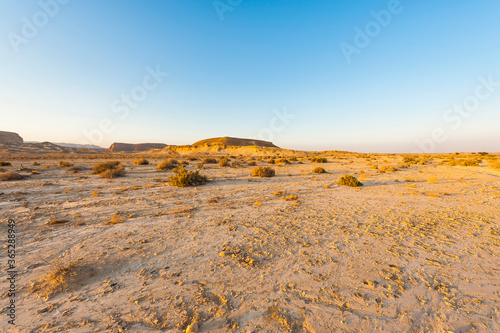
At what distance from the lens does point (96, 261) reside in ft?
12.9

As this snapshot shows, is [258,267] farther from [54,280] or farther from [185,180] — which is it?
[185,180]

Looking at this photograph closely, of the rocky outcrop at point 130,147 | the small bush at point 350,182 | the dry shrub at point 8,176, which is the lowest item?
the dry shrub at point 8,176

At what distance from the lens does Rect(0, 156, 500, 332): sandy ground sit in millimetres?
2635

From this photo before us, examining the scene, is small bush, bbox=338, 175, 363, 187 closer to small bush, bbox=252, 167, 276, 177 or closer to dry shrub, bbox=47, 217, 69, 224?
small bush, bbox=252, 167, 276, 177

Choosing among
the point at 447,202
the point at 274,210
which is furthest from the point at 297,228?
the point at 447,202

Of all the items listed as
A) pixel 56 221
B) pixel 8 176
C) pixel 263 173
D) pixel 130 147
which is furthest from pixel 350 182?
pixel 130 147

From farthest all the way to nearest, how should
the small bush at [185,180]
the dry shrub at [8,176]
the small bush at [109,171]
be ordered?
1. the small bush at [109,171]
2. the dry shrub at [8,176]
3. the small bush at [185,180]

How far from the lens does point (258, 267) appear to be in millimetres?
3820

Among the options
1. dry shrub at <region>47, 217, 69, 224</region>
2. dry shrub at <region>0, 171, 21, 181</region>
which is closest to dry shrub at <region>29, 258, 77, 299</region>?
dry shrub at <region>47, 217, 69, 224</region>

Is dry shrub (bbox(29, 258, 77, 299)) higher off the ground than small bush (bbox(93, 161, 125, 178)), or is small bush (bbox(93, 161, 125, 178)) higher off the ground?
small bush (bbox(93, 161, 125, 178))

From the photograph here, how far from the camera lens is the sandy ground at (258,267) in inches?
104

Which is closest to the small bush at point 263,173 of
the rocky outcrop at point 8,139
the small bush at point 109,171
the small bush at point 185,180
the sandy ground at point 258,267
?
the small bush at point 185,180

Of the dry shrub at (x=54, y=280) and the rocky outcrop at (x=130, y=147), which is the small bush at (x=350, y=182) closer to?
the dry shrub at (x=54, y=280)

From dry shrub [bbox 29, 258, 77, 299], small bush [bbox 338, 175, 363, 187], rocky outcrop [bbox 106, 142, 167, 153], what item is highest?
rocky outcrop [bbox 106, 142, 167, 153]
